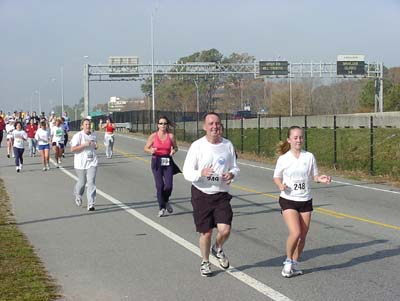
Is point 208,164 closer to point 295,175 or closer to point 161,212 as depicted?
point 295,175

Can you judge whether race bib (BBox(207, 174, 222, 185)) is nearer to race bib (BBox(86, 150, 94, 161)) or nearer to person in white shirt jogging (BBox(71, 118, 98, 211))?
person in white shirt jogging (BBox(71, 118, 98, 211))

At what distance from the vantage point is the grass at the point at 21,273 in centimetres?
685

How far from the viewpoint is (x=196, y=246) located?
9438 millimetres

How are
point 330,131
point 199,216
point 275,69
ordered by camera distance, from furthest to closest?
point 275,69
point 330,131
point 199,216

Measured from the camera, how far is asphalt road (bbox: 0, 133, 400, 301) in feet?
23.1

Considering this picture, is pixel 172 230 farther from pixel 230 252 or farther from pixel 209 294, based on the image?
pixel 209 294

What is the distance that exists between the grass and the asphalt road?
170 millimetres

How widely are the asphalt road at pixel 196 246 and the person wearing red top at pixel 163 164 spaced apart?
37 cm

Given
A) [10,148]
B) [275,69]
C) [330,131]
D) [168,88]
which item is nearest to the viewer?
[10,148]

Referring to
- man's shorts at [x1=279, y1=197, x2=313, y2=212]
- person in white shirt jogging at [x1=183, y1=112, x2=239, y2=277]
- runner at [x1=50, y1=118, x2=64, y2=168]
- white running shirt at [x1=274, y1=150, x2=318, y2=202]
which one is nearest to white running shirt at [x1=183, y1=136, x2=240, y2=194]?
person in white shirt jogging at [x1=183, y1=112, x2=239, y2=277]

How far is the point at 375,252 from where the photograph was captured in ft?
29.3

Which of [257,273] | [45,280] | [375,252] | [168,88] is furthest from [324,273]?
[168,88]

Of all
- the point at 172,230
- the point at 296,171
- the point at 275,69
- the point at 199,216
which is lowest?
the point at 172,230

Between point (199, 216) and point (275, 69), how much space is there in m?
67.3
